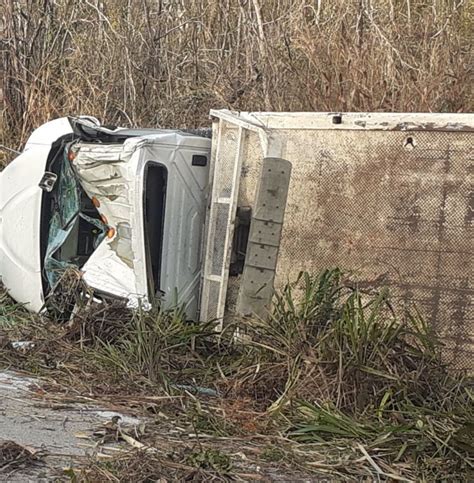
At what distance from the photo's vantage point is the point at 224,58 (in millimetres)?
9156

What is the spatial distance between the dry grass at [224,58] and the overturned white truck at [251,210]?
1.66 m

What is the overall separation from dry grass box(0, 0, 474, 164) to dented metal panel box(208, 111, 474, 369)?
1622 millimetres

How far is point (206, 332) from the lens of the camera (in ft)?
18.7

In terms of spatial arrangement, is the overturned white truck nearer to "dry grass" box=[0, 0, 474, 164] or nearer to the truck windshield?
the truck windshield

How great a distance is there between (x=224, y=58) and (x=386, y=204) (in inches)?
168

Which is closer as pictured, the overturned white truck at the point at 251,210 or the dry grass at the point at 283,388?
the dry grass at the point at 283,388

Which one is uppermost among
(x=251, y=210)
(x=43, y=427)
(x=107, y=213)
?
(x=251, y=210)

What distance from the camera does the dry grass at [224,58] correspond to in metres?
7.35

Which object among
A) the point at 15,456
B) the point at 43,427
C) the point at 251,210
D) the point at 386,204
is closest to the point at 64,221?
the point at 251,210

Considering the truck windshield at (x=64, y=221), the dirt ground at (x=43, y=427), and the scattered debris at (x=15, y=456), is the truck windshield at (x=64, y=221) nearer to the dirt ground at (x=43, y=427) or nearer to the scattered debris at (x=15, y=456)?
the dirt ground at (x=43, y=427)

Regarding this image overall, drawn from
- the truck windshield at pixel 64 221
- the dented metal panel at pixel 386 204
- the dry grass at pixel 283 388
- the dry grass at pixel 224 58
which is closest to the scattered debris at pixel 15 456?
the dry grass at pixel 283 388

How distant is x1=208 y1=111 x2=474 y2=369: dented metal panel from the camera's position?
17.1ft

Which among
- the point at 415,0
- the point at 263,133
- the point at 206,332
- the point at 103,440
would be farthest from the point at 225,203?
the point at 415,0

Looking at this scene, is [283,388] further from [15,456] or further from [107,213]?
[107,213]
